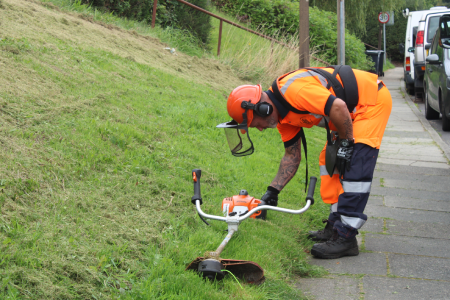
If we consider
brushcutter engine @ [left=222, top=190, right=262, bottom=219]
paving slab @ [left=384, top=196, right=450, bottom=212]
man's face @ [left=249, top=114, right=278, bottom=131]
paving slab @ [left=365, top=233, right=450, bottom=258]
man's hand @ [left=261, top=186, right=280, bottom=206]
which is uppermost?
man's face @ [left=249, top=114, right=278, bottom=131]

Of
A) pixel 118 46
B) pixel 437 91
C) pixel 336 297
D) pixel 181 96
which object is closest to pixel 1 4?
pixel 118 46

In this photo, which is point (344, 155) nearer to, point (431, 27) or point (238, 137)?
point (238, 137)

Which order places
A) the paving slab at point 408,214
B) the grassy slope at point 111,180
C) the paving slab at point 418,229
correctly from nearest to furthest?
the grassy slope at point 111,180
the paving slab at point 418,229
the paving slab at point 408,214

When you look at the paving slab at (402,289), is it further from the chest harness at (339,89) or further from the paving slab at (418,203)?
the paving slab at (418,203)

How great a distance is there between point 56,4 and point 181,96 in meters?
3.75

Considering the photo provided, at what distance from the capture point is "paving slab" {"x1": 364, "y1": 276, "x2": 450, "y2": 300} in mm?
3066

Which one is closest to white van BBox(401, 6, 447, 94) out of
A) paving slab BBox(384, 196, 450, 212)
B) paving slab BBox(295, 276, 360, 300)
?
paving slab BBox(384, 196, 450, 212)

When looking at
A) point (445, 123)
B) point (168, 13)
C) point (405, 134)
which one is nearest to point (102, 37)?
point (168, 13)

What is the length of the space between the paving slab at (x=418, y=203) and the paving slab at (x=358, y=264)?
1587mm

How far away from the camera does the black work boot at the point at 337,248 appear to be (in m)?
3.81

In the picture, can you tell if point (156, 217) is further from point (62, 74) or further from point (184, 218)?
point (62, 74)

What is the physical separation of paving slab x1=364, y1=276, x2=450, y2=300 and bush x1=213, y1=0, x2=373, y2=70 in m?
12.8

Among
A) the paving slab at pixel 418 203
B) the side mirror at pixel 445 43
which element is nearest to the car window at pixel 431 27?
the side mirror at pixel 445 43

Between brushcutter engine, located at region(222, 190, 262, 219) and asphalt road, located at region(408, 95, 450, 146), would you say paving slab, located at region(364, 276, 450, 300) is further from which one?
asphalt road, located at region(408, 95, 450, 146)
